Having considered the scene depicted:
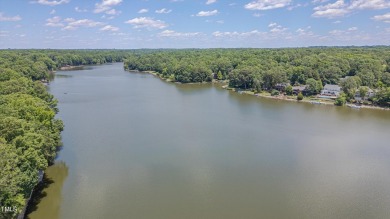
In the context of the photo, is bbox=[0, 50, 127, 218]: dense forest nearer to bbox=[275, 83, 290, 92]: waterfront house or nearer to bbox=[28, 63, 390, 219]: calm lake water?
bbox=[28, 63, 390, 219]: calm lake water

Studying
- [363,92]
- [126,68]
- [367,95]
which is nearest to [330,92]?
[363,92]

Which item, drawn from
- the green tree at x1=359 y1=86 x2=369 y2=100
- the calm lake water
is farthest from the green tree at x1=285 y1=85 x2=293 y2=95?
the calm lake water

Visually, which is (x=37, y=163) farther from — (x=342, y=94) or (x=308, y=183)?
(x=342, y=94)

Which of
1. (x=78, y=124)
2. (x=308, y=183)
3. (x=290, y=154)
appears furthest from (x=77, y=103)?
(x=308, y=183)

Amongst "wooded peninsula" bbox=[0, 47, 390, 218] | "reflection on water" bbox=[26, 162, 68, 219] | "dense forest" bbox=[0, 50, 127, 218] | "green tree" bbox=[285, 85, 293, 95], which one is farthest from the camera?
"green tree" bbox=[285, 85, 293, 95]

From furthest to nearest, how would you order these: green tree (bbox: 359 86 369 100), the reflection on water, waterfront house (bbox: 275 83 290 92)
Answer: waterfront house (bbox: 275 83 290 92) → green tree (bbox: 359 86 369 100) → the reflection on water

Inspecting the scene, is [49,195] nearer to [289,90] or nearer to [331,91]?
[289,90]
